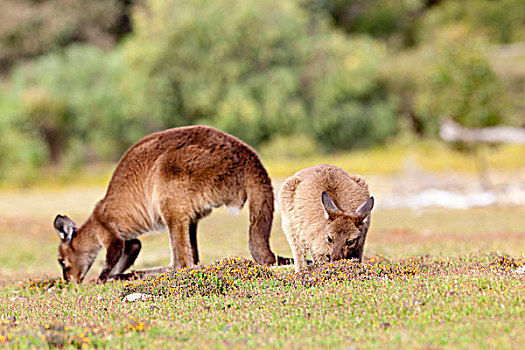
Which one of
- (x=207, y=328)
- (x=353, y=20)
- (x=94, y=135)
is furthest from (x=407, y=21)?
(x=207, y=328)

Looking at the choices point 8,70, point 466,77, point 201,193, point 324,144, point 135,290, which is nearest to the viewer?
point 135,290

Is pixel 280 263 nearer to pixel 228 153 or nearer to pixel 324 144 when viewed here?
pixel 228 153

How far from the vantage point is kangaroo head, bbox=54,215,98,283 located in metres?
10.7

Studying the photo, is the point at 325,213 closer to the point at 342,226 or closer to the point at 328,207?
the point at 328,207

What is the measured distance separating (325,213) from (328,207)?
0.09 metres

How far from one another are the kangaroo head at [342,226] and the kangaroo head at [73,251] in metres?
4.23

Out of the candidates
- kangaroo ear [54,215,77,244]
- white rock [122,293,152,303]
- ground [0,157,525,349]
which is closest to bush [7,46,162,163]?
kangaroo ear [54,215,77,244]

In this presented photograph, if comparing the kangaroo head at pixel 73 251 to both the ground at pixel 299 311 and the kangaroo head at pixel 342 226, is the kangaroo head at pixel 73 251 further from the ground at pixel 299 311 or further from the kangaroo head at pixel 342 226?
the kangaroo head at pixel 342 226

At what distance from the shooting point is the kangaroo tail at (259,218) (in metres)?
9.96

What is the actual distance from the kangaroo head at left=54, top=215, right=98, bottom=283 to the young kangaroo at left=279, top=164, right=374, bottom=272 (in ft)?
11.2

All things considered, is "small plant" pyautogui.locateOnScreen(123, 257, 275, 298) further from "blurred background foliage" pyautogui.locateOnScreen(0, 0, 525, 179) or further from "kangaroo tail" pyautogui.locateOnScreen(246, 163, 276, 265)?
"blurred background foliage" pyautogui.locateOnScreen(0, 0, 525, 179)

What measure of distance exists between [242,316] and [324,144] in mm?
37725

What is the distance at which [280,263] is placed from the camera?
1029 cm

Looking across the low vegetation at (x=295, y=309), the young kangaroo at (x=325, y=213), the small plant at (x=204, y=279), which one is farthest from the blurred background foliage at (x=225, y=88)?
the low vegetation at (x=295, y=309)
